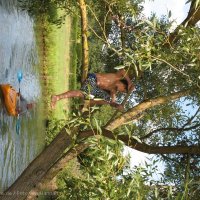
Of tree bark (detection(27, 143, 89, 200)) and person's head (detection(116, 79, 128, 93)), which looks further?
person's head (detection(116, 79, 128, 93))

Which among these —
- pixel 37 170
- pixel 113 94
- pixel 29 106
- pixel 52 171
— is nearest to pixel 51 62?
pixel 29 106

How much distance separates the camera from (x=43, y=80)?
16.8 meters

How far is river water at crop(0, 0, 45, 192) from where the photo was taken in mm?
11789

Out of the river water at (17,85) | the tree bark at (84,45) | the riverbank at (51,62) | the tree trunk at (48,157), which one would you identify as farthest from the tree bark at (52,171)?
the riverbank at (51,62)

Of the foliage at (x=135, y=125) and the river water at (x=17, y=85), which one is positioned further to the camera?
the river water at (x=17, y=85)

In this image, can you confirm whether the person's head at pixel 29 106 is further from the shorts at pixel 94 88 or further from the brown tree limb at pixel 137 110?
the brown tree limb at pixel 137 110

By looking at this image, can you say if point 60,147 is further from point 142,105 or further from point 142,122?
point 142,122

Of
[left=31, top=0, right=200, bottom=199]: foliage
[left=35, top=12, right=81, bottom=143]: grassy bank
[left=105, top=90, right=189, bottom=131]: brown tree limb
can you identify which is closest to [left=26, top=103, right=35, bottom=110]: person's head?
[left=35, top=12, right=81, bottom=143]: grassy bank

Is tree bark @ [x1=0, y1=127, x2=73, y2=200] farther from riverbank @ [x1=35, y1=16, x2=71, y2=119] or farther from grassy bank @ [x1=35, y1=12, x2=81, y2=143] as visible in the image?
riverbank @ [x1=35, y1=16, x2=71, y2=119]

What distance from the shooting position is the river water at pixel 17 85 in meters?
11.8

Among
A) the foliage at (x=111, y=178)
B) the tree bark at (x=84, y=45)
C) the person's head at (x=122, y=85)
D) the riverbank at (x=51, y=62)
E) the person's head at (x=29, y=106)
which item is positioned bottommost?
the foliage at (x=111, y=178)

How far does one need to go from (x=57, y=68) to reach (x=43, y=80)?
5.92ft

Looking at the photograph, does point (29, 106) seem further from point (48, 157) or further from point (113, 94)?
point (48, 157)

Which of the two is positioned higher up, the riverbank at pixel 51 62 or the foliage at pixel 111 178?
the riverbank at pixel 51 62
